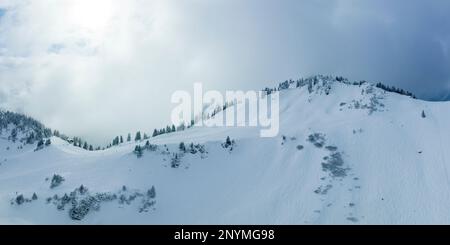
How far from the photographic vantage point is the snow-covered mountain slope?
117125 mm

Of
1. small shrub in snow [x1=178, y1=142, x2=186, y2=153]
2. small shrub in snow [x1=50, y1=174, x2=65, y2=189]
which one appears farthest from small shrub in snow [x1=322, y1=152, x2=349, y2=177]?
small shrub in snow [x1=50, y1=174, x2=65, y2=189]

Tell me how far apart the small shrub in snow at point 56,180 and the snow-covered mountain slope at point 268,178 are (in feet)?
1.67

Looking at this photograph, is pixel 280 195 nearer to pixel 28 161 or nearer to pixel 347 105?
pixel 347 105

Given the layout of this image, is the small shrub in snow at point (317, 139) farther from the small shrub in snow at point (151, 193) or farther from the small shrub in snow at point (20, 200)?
the small shrub in snow at point (20, 200)

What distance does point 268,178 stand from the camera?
134 m

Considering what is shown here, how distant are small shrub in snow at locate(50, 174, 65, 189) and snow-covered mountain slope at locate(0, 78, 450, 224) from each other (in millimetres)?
509

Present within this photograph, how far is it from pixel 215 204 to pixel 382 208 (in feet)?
128

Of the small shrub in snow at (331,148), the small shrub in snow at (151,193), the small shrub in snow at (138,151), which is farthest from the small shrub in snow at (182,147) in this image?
the small shrub in snow at (331,148)

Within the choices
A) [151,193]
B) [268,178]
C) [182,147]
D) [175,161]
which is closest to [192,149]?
[182,147]

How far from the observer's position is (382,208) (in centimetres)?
11494

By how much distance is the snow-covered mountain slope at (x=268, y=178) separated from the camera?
117 m

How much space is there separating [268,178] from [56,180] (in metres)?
54.7
